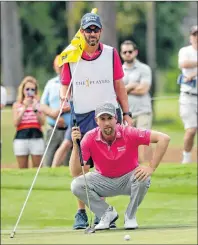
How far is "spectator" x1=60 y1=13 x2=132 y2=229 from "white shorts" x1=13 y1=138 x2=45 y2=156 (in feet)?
15.5

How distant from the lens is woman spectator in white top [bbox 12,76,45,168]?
16.6 meters

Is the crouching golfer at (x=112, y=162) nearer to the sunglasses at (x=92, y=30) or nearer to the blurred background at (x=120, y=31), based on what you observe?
the sunglasses at (x=92, y=30)

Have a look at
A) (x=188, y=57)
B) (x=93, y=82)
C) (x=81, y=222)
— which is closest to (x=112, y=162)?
(x=93, y=82)

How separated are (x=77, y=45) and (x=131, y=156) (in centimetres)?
119

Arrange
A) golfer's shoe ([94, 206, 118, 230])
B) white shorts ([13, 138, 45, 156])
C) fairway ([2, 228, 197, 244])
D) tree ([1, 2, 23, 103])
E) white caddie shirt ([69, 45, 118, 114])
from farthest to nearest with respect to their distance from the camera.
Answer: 1. tree ([1, 2, 23, 103])
2. white shorts ([13, 138, 45, 156])
3. white caddie shirt ([69, 45, 118, 114])
4. golfer's shoe ([94, 206, 118, 230])
5. fairway ([2, 228, 197, 244])

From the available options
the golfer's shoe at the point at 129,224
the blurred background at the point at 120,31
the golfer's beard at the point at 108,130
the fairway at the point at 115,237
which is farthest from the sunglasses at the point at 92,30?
the blurred background at the point at 120,31

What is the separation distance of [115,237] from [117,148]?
4.24 ft

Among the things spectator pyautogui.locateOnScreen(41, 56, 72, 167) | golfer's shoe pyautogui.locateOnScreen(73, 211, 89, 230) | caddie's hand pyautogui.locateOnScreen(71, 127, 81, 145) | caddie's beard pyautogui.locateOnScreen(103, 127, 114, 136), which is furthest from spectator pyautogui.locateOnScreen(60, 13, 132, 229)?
spectator pyautogui.locateOnScreen(41, 56, 72, 167)

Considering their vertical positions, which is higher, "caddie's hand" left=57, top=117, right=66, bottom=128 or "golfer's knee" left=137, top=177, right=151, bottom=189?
"caddie's hand" left=57, top=117, right=66, bottom=128


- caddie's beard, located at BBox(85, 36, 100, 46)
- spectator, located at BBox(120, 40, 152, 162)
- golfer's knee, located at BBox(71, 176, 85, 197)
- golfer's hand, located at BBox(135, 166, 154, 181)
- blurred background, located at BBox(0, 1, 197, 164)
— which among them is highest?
blurred background, located at BBox(0, 1, 197, 164)

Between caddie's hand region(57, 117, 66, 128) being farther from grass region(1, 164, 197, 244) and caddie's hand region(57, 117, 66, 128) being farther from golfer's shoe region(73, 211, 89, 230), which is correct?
golfer's shoe region(73, 211, 89, 230)

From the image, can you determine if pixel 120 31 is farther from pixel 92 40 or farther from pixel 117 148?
pixel 117 148

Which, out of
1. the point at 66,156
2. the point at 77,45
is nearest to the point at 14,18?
the point at 66,156

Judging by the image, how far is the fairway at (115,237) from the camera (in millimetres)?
9742
